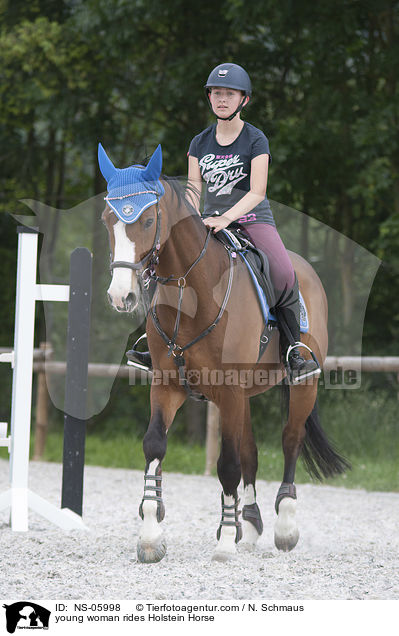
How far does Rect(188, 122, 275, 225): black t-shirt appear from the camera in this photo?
14.4 ft

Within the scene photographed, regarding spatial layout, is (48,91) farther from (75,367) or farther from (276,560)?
(276,560)

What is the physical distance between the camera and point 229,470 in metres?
4.29

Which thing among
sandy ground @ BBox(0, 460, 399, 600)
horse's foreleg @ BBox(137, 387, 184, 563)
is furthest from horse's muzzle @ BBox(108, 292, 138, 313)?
sandy ground @ BBox(0, 460, 399, 600)

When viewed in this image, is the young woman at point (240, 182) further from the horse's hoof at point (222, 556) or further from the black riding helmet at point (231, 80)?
the horse's hoof at point (222, 556)

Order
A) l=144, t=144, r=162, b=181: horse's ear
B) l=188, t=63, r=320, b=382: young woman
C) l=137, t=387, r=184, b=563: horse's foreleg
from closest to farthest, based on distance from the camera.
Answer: l=144, t=144, r=162, b=181: horse's ear, l=137, t=387, r=184, b=563: horse's foreleg, l=188, t=63, r=320, b=382: young woman

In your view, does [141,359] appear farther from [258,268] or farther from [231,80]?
[231,80]

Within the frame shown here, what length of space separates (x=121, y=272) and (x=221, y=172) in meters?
1.22

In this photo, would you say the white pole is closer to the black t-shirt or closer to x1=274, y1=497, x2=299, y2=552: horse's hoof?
the black t-shirt

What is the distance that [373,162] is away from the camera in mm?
9820

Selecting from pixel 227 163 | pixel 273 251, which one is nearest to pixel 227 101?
pixel 227 163

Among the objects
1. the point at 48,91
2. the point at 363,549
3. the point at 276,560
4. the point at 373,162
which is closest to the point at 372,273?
the point at 373,162
